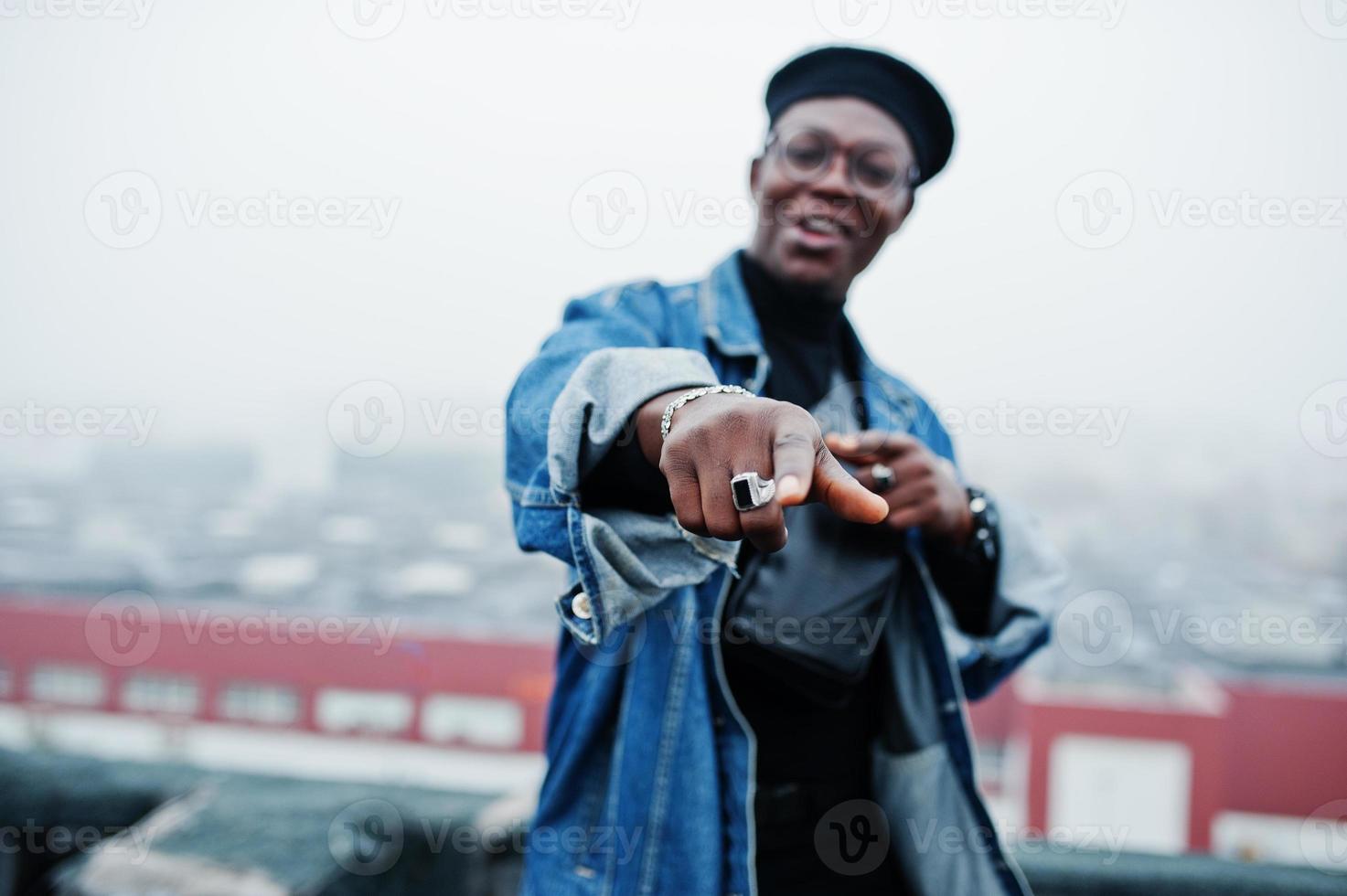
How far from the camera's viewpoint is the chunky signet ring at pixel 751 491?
44 cm

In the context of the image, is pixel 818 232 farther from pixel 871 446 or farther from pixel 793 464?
pixel 793 464

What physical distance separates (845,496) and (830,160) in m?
0.73

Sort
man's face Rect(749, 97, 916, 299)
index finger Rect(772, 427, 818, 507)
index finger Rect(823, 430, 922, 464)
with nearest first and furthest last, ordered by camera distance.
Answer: index finger Rect(772, 427, 818, 507) → index finger Rect(823, 430, 922, 464) → man's face Rect(749, 97, 916, 299)

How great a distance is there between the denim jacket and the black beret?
0.85ft

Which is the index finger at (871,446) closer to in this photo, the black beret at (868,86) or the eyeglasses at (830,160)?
the eyeglasses at (830,160)

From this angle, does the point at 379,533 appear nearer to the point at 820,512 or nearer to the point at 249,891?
the point at 249,891

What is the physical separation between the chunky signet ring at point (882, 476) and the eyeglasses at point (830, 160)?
378 millimetres

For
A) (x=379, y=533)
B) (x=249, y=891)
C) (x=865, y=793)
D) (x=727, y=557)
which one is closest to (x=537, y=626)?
(x=379, y=533)

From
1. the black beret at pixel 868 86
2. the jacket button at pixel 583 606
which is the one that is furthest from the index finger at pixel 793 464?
the black beret at pixel 868 86

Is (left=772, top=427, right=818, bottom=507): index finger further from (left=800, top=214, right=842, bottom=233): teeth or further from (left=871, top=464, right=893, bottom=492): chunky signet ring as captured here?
(left=800, top=214, right=842, bottom=233): teeth

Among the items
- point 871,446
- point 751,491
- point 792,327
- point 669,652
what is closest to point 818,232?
point 792,327

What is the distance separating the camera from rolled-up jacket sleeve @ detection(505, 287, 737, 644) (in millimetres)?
628

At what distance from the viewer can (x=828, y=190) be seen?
1012 mm

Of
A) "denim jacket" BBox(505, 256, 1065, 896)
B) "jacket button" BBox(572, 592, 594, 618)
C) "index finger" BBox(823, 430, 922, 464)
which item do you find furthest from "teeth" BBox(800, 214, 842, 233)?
"jacket button" BBox(572, 592, 594, 618)
